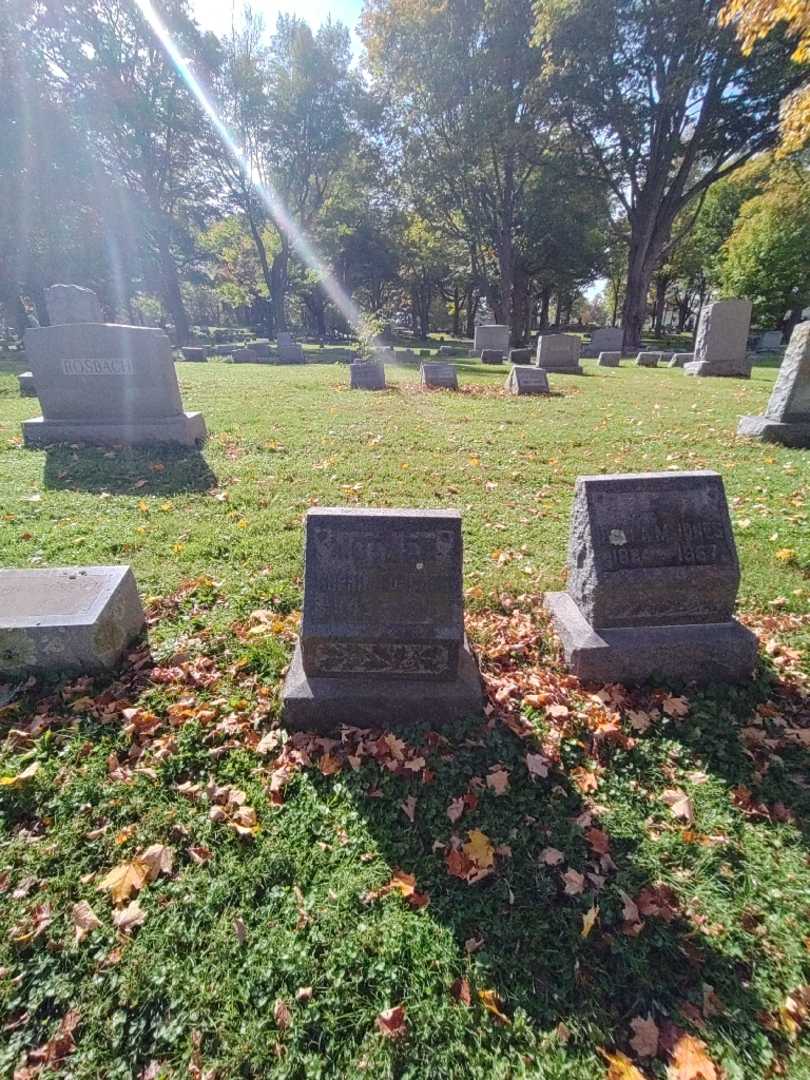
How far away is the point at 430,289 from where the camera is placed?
56062mm

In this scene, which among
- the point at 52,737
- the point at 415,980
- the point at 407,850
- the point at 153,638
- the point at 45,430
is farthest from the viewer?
the point at 45,430

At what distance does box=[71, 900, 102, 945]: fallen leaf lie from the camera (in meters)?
1.86

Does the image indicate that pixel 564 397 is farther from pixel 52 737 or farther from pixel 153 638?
pixel 52 737

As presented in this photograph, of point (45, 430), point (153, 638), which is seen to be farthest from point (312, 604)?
point (45, 430)

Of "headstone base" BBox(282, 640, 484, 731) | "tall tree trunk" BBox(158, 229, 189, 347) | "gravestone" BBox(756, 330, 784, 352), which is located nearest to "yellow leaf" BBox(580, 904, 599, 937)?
"headstone base" BBox(282, 640, 484, 731)

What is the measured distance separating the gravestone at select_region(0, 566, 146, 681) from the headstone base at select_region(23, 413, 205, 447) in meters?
4.82

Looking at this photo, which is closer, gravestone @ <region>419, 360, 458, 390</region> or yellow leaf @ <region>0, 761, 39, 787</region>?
yellow leaf @ <region>0, 761, 39, 787</region>

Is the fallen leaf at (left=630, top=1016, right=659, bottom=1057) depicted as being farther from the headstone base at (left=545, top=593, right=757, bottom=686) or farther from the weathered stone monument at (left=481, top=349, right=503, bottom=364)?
the weathered stone monument at (left=481, top=349, right=503, bottom=364)

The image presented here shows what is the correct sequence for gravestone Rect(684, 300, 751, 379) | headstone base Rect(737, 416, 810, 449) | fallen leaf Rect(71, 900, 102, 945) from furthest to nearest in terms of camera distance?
gravestone Rect(684, 300, 751, 379), headstone base Rect(737, 416, 810, 449), fallen leaf Rect(71, 900, 102, 945)

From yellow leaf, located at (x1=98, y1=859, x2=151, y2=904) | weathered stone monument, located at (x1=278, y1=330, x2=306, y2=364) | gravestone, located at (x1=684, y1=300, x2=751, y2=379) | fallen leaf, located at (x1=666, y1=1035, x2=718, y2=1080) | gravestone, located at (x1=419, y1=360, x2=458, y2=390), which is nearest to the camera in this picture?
fallen leaf, located at (x1=666, y1=1035, x2=718, y2=1080)

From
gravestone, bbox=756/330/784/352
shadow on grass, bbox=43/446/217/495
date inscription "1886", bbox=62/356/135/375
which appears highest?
gravestone, bbox=756/330/784/352

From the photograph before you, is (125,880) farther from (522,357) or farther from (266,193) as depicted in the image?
(266,193)

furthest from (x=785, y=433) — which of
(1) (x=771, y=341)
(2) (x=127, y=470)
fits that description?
(1) (x=771, y=341)

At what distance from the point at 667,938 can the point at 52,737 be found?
9.73 feet
